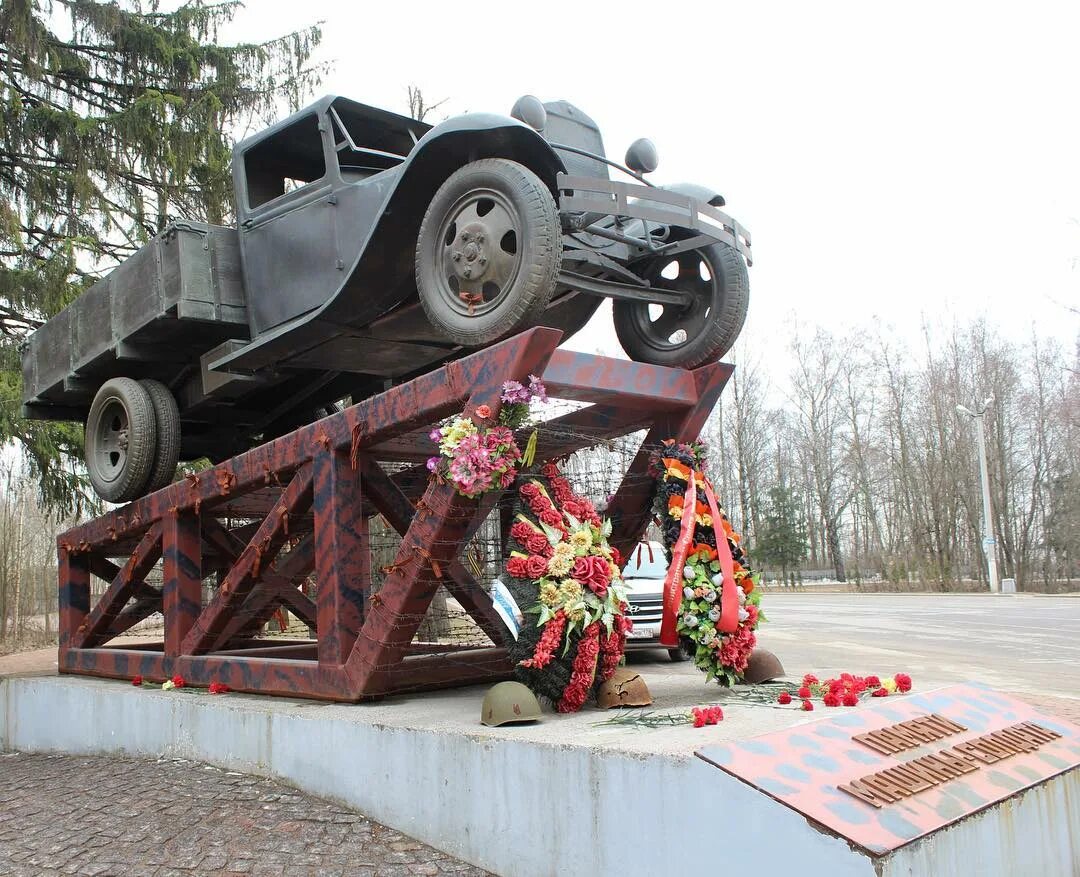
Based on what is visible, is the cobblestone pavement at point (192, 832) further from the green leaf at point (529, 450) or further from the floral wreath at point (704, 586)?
the green leaf at point (529, 450)

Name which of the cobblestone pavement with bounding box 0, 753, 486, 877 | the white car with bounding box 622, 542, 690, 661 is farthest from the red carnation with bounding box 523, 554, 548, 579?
the white car with bounding box 622, 542, 690, 661

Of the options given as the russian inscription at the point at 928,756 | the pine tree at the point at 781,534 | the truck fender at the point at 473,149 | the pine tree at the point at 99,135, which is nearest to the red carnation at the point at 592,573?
the russian inscription at the point at 928,756

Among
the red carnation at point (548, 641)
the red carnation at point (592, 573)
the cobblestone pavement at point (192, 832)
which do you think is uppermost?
the red carnation at point (592, 573)

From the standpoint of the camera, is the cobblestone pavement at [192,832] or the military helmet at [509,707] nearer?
the cobblestone pavement at [192,832]

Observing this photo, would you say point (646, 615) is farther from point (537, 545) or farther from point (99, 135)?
point (99, 135)

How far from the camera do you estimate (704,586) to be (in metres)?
5.38

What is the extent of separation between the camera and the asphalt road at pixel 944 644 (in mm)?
9477

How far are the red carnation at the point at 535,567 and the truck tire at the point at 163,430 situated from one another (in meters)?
4.05

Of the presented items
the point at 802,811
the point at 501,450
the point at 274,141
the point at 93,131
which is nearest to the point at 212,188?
the point at 93,131

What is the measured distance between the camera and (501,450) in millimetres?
4883

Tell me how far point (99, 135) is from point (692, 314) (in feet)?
39.5

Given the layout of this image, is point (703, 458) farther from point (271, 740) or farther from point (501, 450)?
point (271, 740)

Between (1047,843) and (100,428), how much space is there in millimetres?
7196

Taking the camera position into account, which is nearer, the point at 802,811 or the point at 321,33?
the point at 802,811
